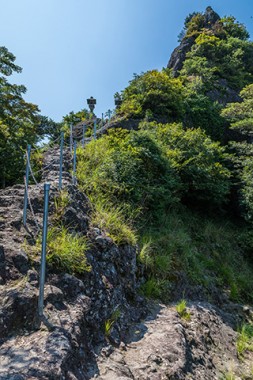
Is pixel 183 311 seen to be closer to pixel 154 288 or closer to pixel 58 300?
pixel 154 288

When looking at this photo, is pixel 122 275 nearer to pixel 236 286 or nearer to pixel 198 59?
pixel 236 286

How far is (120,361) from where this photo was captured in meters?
3.18

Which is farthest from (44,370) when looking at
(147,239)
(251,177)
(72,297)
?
(251,177)

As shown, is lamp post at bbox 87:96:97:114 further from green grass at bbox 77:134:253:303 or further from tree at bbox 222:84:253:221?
green grass at bbox 77:134:253:303

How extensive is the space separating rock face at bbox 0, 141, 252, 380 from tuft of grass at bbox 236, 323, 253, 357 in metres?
0.10

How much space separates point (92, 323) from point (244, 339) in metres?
3.00

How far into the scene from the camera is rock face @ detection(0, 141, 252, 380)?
257cm

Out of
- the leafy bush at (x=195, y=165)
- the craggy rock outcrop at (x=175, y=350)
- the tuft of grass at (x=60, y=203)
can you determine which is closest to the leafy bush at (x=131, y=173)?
the leafy bush at (x=195, y=165)

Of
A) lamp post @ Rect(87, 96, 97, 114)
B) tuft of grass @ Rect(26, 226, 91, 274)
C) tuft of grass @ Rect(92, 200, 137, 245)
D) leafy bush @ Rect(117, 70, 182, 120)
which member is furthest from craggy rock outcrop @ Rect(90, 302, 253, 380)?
lamp post @ Rect(87, 96, 97, 114)

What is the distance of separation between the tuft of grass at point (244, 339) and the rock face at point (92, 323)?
0.10m

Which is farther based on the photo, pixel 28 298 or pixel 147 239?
pixel 147 239

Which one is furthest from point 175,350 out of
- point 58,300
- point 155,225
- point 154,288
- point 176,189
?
point 176,189

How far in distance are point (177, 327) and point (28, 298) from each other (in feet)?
7.56

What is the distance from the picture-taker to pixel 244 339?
4.79 meters
